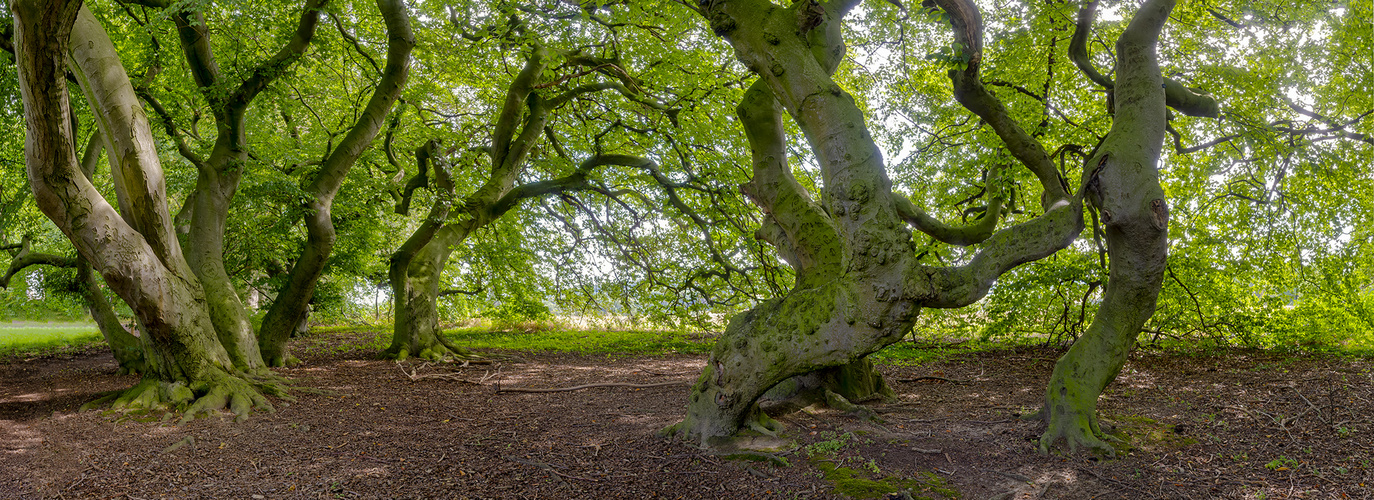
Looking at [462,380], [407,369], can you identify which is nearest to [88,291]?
[407,369]

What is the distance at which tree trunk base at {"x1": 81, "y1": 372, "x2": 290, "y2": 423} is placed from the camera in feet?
20.8

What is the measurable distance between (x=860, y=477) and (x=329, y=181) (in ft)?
25.0

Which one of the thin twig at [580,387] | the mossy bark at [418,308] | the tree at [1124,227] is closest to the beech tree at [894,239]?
the tree at [1124,227]

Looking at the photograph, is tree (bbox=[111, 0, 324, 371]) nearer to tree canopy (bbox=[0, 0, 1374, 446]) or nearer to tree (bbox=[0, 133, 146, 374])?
tree canopy (bbox=[0, 0, 1374, 446])

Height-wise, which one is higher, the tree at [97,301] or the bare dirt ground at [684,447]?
the tree at [97,301]

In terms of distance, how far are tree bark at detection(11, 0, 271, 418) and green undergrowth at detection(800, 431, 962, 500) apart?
17.5ft

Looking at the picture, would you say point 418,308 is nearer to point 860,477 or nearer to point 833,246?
point 833,246

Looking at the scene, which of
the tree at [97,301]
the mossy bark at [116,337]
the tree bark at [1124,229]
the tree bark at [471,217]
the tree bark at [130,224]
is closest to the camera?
the tree bark at [1124,229]

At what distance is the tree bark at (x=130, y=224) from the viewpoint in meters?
5.82

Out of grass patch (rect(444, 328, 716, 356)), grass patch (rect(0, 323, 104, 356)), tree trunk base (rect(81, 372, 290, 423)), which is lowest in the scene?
tree trunk base (rect(81, 372, 290, 423))

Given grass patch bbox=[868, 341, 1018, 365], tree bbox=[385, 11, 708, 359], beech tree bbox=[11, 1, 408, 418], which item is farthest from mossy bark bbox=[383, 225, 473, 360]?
grass patch bbox=[868, 341, 1018, 365]

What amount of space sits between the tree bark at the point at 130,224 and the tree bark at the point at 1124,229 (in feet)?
22.9

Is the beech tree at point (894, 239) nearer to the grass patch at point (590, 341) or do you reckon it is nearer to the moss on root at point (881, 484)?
the moss on root at point (881, 484)

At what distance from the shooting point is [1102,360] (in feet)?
16.0
